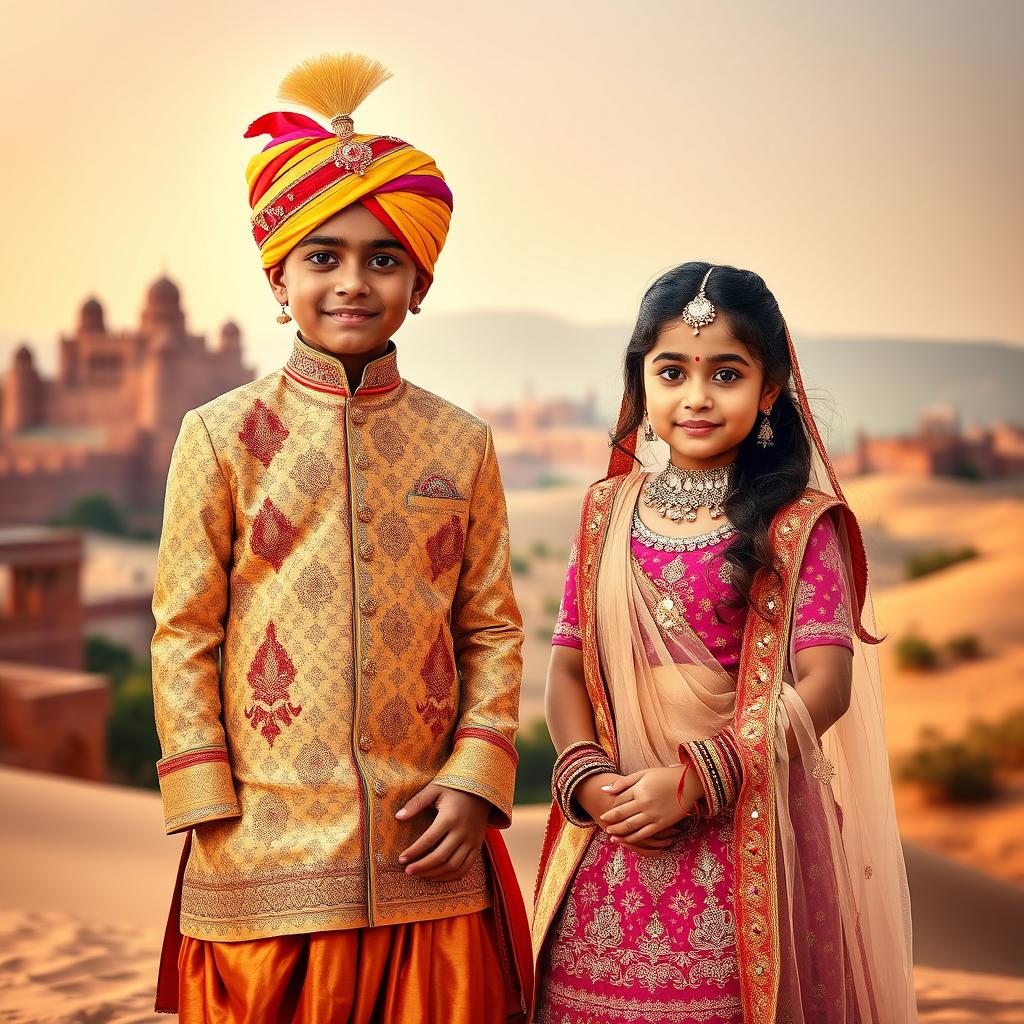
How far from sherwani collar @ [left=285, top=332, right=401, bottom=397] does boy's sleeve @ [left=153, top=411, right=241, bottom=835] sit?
192 mm

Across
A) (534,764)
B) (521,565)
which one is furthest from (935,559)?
(534,764)

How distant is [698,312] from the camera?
2203 mm

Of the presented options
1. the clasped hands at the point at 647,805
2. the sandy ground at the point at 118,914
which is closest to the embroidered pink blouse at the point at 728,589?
the clasped hands at the point at 647,805

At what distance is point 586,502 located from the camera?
7.91 ft

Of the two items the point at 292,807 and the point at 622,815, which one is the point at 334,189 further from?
the point at 622,815

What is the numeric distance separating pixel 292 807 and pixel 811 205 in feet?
36.3

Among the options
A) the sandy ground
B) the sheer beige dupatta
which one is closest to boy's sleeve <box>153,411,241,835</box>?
the sheer beige dupatta

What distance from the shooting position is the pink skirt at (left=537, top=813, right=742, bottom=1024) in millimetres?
2100

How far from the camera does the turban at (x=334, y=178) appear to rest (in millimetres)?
2027

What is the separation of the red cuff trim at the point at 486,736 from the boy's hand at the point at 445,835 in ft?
0.31

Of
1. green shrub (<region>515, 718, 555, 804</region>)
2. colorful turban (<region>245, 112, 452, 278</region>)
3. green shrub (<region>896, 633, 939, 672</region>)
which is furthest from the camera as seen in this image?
green shrub (<region>515, 718, 555, 804</region>)

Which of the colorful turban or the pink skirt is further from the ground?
the colorful turban

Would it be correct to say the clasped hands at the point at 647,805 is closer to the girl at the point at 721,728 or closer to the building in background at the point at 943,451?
the girl at the point at 721,728

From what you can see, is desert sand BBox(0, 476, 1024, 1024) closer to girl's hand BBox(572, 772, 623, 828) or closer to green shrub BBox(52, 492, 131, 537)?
girl's hand BBox(572, 772, 623, 828)
